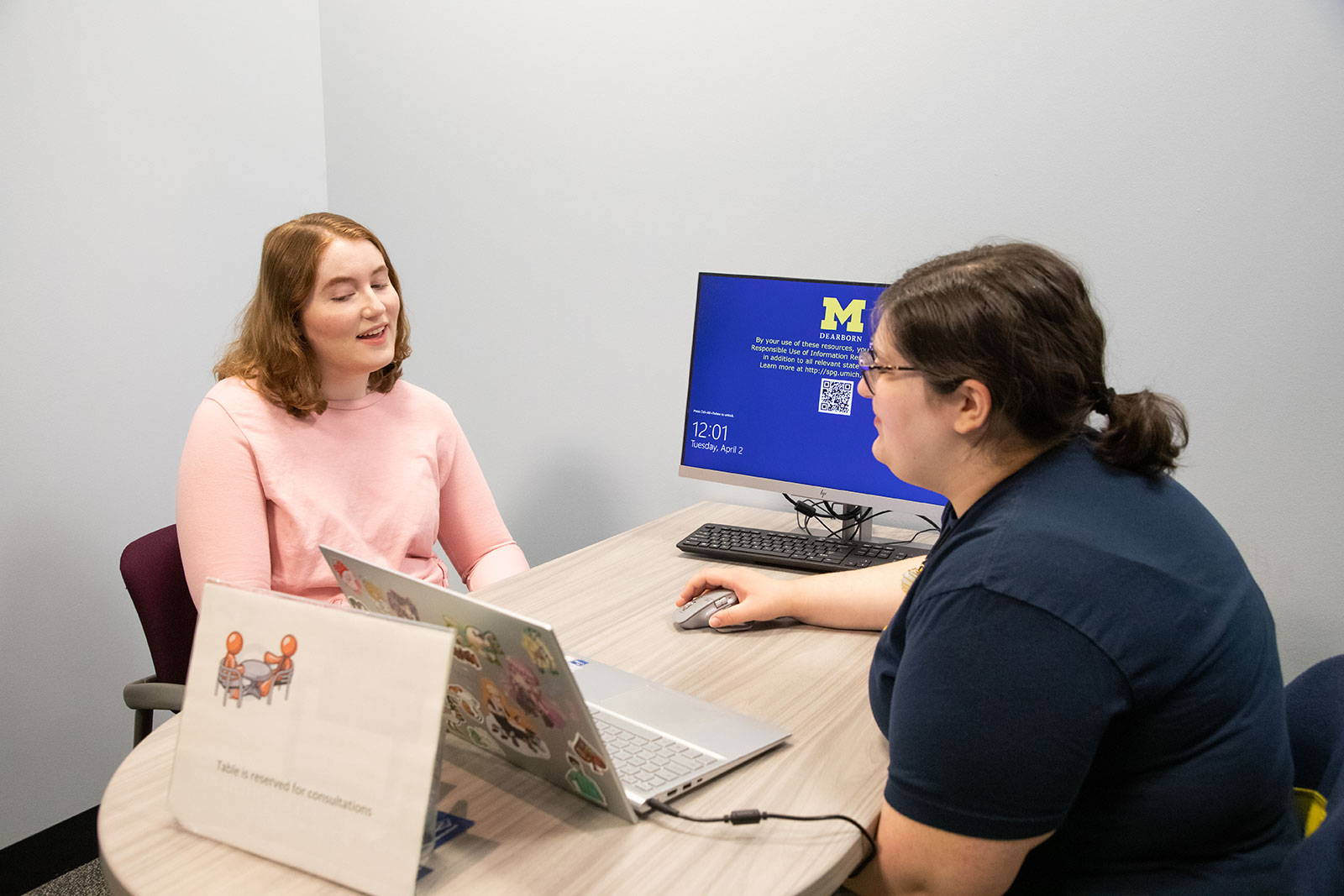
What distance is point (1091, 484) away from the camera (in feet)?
3.18

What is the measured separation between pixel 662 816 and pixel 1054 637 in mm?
412

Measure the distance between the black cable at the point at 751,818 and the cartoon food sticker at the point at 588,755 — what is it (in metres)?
0.07

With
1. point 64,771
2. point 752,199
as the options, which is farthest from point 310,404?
point 64,771

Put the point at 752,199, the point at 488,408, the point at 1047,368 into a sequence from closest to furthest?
1. the point at 1047,368
2. the point at 752,199
3. the point at 488,408

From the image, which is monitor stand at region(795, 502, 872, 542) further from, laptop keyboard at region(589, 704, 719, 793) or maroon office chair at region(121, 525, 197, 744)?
maroon office chair at region(121, 525, 197, 744)

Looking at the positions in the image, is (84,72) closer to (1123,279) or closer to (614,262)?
(614,262)

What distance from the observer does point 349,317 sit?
5.52ft

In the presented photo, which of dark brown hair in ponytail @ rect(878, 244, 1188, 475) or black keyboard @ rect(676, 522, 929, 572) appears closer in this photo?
dark brown hair in ponytail @ rect(878, 244, 1188, 475)

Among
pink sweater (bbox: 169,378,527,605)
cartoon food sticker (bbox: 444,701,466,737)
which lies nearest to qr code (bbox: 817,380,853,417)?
pink sweater (bbox: 169,378,527,605)

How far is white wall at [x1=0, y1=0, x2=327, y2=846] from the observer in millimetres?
2055

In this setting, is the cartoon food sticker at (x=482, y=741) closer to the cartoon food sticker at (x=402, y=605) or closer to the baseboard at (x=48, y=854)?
the cartoon food sticker at (x=402, y=605)

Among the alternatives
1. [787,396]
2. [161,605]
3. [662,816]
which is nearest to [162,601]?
[161,605]

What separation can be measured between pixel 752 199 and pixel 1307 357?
1078mm

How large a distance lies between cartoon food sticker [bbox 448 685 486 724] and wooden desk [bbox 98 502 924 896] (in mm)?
62
